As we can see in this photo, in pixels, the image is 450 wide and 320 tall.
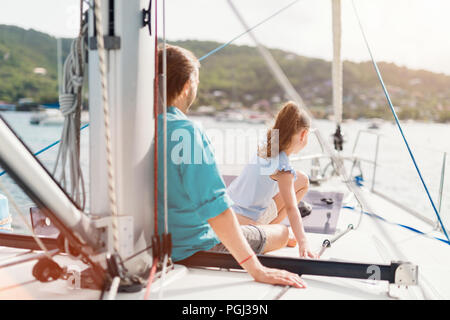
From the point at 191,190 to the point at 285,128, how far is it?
2.70ft

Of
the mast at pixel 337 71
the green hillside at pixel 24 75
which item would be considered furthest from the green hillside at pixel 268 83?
the mast at pixel 337 71

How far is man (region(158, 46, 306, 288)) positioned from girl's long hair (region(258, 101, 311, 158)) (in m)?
0.63

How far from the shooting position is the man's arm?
1.13 metres

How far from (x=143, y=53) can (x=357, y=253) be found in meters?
1.44

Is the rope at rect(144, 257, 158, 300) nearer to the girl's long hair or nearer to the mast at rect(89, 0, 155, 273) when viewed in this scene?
the mast at rect(89, 0, 155, 273)

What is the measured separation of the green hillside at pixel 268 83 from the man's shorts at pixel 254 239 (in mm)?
15899

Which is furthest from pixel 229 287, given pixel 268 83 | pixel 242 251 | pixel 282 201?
pixel 268 83

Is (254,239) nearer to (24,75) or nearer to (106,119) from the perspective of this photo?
(106,119)

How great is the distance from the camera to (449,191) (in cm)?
297

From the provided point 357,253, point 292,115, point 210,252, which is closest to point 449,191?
point 357,253

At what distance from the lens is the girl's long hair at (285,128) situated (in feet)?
5.98

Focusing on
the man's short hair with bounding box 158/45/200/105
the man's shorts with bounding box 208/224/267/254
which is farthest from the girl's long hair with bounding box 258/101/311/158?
the man's short hair with bounding box 158/45/200/105

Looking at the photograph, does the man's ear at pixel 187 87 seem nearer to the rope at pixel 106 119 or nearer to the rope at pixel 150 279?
the rope at pixel 106 119
